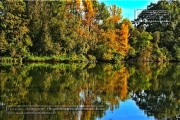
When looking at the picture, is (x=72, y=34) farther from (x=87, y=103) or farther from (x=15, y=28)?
(x=87, y=103)

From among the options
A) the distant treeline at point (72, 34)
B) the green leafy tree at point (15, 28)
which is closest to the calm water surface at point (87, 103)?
the green leafy tree at point (15, 28)

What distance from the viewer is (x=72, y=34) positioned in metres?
43.9

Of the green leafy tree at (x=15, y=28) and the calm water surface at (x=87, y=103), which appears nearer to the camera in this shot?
the calm water surface at (x=87, y=103)

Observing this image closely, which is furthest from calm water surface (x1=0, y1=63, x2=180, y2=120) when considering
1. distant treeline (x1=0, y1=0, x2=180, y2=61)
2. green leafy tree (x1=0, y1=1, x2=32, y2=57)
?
distant treeline (x1=0, y1=0, x2=180, y2=61)

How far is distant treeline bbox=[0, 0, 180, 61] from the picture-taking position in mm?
41812

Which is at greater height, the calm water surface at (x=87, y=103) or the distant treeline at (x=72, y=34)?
the distant treeline at (x=72, y=34)

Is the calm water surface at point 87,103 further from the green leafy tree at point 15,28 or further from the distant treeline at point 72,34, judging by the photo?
the distant treeline at point 72,34

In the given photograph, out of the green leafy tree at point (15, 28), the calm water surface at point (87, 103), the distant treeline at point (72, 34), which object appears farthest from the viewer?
the distant treeline at point (72, 34)

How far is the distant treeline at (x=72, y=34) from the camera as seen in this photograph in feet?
137

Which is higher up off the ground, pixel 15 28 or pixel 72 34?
pixel 15 28

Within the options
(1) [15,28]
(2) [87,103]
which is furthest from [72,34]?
(2) [87,103]

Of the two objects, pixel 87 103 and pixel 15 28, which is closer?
pixel 87 103

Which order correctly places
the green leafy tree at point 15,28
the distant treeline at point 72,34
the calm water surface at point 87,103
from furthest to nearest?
the distant treeline at point 72,34
the green leafy tree at point 15,28
the calm water surface at point 87,103

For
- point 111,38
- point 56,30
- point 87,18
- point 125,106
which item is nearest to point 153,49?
point 111,38
